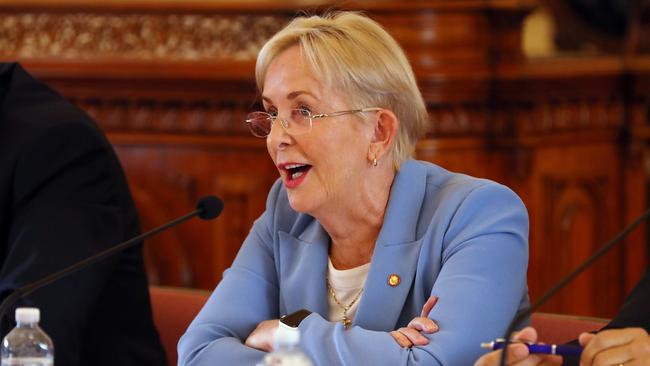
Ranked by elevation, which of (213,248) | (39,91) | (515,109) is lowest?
(213,248)

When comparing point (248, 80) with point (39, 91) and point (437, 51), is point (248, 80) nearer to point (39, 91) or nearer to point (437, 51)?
point (437, 51)

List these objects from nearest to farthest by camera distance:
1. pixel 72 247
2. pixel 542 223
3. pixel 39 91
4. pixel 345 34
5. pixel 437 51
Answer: pixel 345 34 < pixel 72 247 < pixel 39 91 < pixel 437 51 < pixel 542 223

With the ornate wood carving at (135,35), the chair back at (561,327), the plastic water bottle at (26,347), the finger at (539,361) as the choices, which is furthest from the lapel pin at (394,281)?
the ornate wood carving at (135,35)

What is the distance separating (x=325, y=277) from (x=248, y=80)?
2110 mm

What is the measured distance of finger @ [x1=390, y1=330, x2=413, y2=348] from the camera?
222 centimetres

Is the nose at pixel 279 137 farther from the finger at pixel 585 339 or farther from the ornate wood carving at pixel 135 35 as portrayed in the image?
the ornate wood carving at pixel 135 35

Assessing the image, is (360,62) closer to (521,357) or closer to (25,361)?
(521,357)

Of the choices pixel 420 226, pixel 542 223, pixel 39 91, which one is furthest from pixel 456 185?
pixel 542 223

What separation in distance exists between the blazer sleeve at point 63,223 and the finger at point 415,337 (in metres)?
0.78

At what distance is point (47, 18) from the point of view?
4871 mm

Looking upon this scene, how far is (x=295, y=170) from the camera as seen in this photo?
247 centimetres

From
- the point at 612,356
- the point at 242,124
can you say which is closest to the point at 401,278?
the point at 612,356

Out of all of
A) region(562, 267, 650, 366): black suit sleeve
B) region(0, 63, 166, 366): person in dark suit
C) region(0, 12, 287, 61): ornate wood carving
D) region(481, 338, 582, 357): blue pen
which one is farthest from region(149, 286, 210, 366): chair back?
region(0, 12, 287, 61): ornate wood carving

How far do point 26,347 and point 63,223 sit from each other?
27.3 inches
